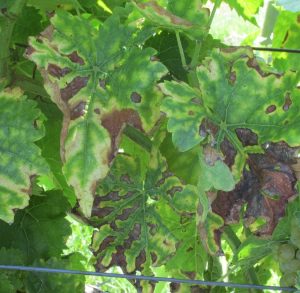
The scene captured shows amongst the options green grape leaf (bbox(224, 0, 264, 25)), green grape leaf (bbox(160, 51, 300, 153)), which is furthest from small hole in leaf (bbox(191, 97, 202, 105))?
green grape leaf (bbox(224, 0, 264, 25))

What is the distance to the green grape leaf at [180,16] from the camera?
77cm

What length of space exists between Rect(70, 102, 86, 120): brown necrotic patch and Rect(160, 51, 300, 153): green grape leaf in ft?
0.42

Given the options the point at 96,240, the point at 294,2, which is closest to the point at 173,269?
the point at 96,240

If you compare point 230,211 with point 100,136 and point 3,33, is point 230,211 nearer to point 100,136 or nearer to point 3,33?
point 100,136

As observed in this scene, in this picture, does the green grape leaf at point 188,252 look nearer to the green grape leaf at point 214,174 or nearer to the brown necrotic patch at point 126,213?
the brown necrotic patch at point 126,213

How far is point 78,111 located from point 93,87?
4cm

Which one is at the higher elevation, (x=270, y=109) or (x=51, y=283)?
(x=270, y=109)

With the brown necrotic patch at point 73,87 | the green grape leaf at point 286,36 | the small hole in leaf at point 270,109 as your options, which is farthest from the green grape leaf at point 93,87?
the green grape leaf at point 286,36

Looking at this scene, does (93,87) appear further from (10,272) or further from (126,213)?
(10,272)

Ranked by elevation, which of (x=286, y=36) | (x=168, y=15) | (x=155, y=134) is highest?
(x=286, y=36)

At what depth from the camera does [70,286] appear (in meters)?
1.08

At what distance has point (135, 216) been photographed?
94 centimetres

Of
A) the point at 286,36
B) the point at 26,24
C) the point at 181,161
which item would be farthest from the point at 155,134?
the point at 286,36

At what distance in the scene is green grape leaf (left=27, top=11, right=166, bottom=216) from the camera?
0.78 m
